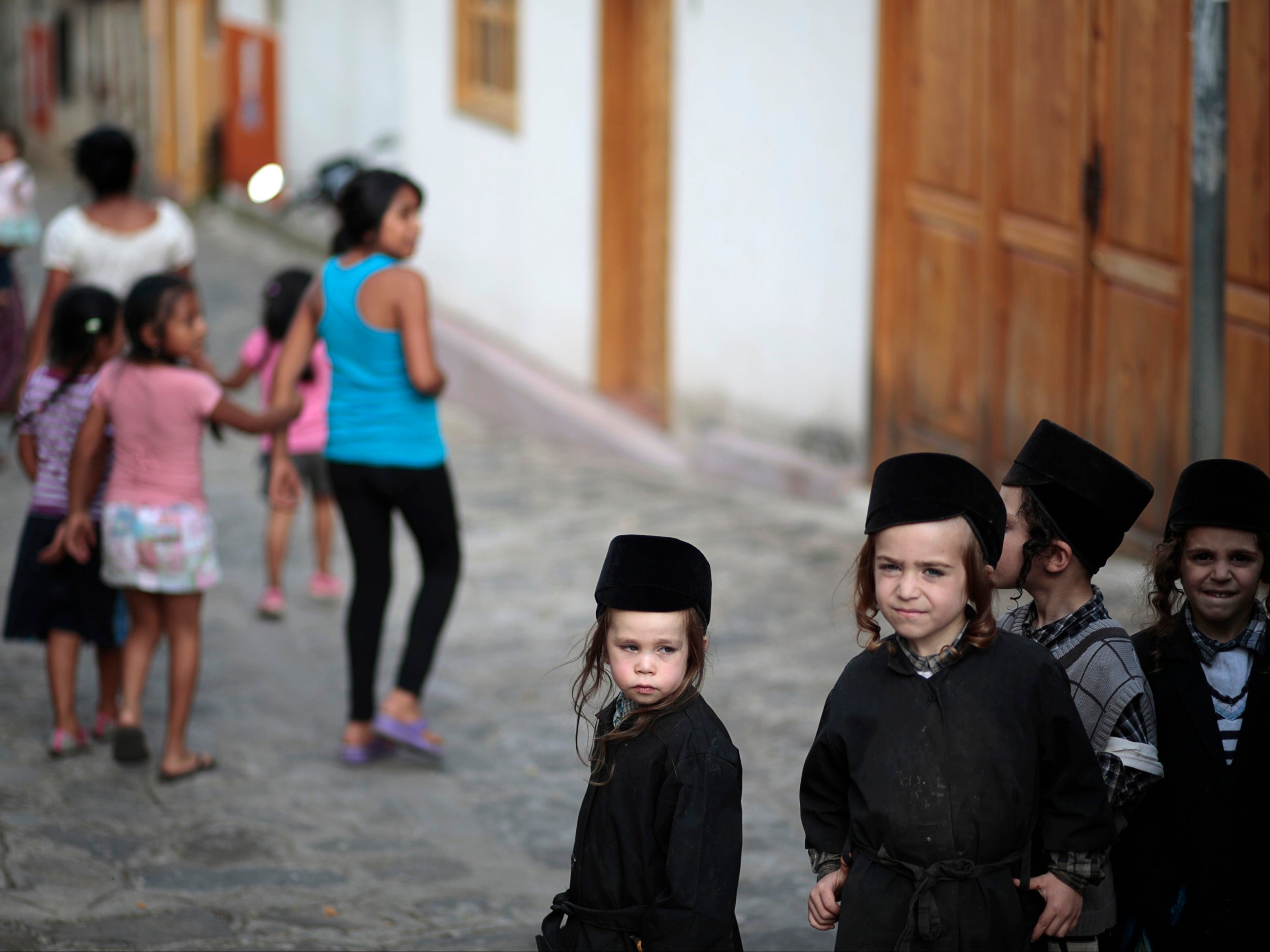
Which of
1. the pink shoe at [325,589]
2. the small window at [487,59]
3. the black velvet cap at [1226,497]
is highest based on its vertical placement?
the small window at [487,59]

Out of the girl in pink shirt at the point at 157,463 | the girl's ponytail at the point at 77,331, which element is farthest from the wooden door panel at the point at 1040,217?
the girl's ponytail at the point at 77,331

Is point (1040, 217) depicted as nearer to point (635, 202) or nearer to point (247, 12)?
point (635, 202)

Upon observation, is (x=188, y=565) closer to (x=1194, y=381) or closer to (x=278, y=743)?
(x=278, y=743)

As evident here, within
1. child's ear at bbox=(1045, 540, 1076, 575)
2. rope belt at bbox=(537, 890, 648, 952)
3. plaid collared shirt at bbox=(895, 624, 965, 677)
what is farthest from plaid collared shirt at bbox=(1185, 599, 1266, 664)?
rope belt at bbox=(537, 890, 648, 952)

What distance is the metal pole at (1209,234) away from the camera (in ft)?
12.6

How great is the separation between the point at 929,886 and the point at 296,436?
4522 mm

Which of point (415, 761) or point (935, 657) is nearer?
point (935, 657)

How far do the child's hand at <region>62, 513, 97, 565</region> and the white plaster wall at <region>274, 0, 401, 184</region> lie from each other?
8513 millimetres

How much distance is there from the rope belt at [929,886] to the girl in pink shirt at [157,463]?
2831mm

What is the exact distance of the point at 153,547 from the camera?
4.96 metres

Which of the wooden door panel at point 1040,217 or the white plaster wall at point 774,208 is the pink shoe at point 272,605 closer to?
the white plaster wall at point 774,208

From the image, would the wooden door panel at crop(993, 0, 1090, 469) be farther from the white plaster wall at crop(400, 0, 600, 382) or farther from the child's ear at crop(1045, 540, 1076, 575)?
the child's ear at crop(1045, 540, 1076, 575)

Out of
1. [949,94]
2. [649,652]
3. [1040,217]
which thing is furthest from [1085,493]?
[949,94]

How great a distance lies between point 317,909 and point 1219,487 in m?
2.48
